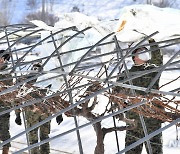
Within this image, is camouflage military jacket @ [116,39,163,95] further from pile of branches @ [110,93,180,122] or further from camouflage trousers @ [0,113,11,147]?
camouflage trousers @ [0,113,11,147]

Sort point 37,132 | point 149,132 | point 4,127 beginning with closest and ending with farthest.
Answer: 1. point 149,132
2. point 37,132
3. point 4,127

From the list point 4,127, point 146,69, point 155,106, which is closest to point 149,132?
point 146,69

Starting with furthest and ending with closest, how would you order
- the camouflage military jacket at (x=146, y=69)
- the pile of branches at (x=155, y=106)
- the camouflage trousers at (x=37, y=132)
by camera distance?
the camouflage trousers at (x=37, y=132)
the camouflage military jacket at (x=146, y=69)
the pile of branches at (x=155, y=106)

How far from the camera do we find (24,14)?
35656 millimetres

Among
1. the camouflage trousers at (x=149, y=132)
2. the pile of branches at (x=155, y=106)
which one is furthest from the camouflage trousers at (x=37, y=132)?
the pile of branches at (x=155, y=106)

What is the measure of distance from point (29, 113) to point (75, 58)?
0.92 metres

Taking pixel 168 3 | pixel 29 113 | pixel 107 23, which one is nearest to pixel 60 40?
pixel 29 113

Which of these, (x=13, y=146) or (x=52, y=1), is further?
(x=52, y=1)

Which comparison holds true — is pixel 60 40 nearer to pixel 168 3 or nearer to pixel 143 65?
pixel 143 65

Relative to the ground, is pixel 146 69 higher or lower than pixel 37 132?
higher

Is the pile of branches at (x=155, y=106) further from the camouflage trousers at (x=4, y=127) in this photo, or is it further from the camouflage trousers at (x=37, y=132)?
the camouflage trousers at (x=4, y=127)

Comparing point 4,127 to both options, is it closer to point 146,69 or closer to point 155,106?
point 146,69

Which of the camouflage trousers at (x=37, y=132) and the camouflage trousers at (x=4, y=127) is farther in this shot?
the camouflage trousers at (x=4, y=127)

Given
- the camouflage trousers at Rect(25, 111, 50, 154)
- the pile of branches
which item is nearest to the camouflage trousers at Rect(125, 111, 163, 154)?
the pile of branches
